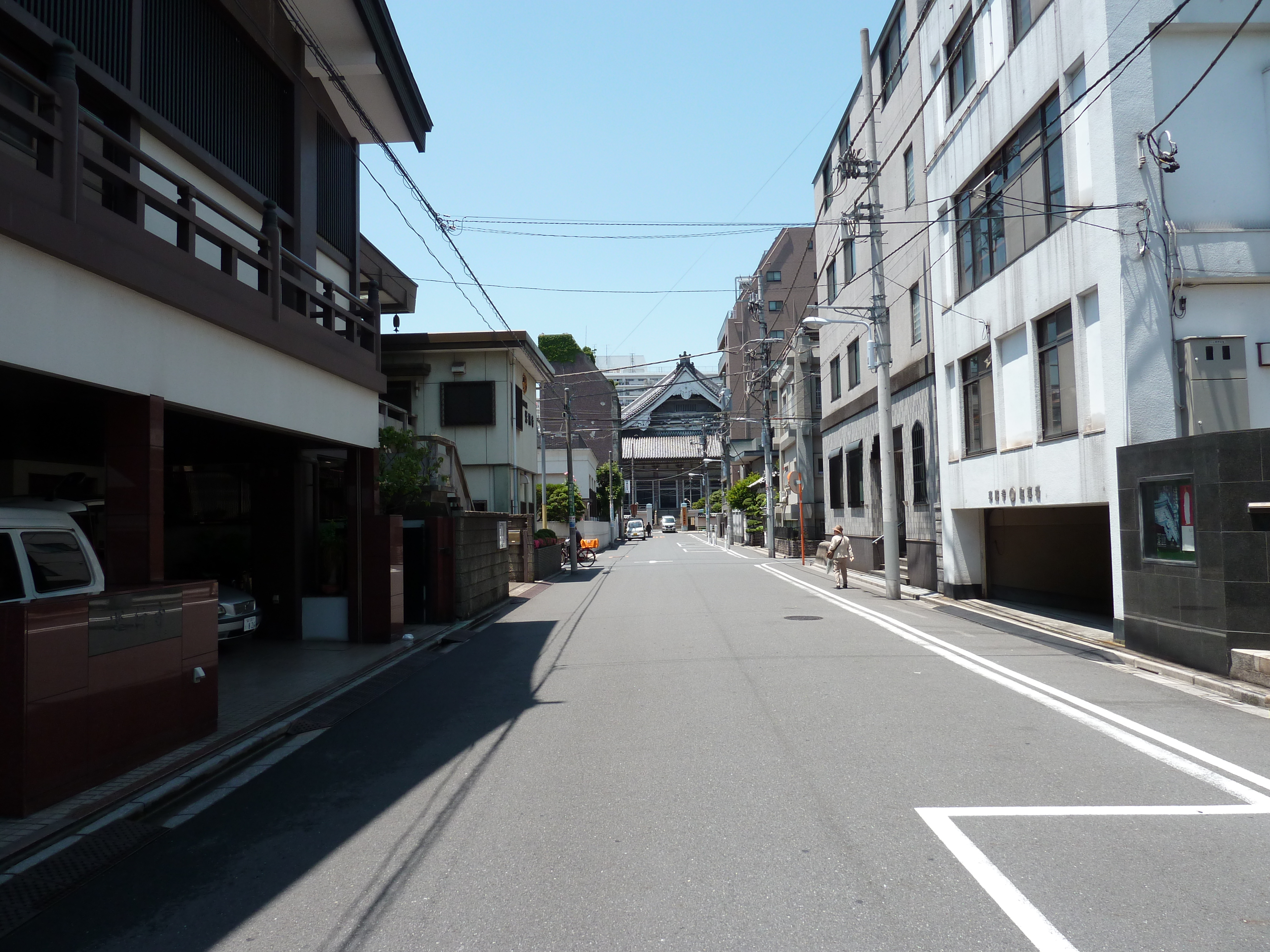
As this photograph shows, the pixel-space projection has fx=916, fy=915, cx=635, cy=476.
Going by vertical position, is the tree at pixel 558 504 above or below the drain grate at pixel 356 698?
above

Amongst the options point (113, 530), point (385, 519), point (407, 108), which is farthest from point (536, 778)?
point (407, 108)

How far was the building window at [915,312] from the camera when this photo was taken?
22.6 meters

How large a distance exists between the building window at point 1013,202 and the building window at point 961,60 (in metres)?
2.21

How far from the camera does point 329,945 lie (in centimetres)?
397

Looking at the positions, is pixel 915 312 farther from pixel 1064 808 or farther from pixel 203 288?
pixel 1064 808

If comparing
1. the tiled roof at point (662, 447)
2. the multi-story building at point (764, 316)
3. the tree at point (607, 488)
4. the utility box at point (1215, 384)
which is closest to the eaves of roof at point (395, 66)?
the utility box at point (1215, 384)

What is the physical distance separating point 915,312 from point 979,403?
587 cm

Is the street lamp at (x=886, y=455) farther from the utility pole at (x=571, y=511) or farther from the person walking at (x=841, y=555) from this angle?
the utility pole at (x=571, y=511)

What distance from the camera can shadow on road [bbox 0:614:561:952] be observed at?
13.8ft

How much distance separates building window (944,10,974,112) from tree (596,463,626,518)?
52.3 m

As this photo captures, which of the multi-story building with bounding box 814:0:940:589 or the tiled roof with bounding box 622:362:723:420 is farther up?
the tiled roof with bounding box 622:362:723:420

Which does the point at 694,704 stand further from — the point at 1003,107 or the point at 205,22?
the point at 1003,107

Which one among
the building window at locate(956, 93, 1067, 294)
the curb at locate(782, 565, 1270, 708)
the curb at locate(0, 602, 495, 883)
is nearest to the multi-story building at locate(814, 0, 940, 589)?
the building window at locate(956, 93, 1067, 294)

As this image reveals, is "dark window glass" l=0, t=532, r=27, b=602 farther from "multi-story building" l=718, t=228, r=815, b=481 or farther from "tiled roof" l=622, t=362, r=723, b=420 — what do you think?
"tiled roof" l=622, t=362, r=723, b=420
